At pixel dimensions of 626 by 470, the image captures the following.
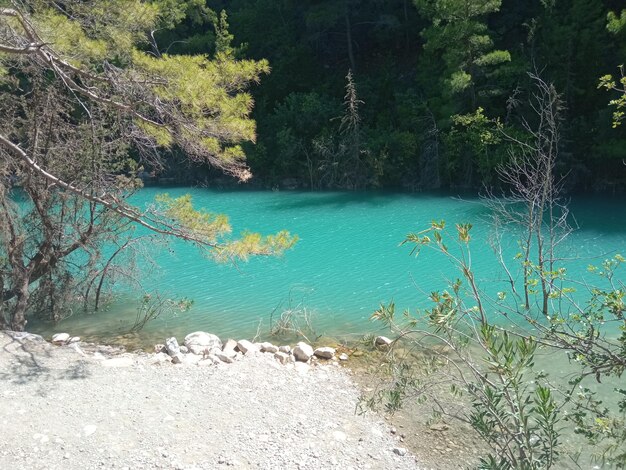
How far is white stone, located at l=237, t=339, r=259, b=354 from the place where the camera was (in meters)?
7.09

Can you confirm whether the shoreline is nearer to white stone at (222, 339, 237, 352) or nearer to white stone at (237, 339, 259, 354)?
white stone at (237, 339, 259, 354)

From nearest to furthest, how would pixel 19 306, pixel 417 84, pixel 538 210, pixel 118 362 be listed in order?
pixel 118 362 < pixel 19 306 < pixel 538 210 < pixel 417 84

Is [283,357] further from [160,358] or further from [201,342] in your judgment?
[160,358]

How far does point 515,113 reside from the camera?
19.1 meters

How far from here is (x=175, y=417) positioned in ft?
16.5

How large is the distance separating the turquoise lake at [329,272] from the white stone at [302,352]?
3.47ft

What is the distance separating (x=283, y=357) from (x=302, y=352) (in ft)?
0.86

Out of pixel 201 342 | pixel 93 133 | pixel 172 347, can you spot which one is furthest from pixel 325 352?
pixel 93 133

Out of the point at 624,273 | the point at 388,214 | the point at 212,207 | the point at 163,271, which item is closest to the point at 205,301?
the point at 163,271

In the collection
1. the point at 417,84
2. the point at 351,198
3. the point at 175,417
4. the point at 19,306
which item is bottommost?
the point at 175,417

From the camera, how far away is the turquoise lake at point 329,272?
8711mm

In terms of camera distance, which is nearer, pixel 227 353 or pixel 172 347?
pixel 227 353

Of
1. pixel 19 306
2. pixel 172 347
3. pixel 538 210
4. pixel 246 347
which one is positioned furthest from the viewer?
pixel 538 210

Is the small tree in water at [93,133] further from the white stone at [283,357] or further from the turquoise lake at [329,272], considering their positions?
the white stone at [283,357]
